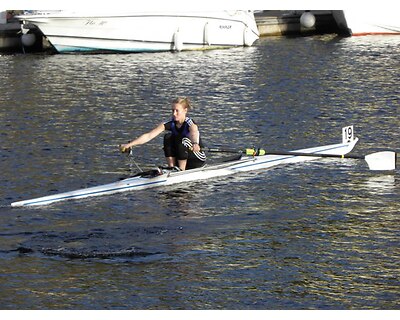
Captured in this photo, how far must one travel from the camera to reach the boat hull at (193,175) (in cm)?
2248

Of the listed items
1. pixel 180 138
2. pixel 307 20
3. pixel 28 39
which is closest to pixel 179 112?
Result: pixel 180 138

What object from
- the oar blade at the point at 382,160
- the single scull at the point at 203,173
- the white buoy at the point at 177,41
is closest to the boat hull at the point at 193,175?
the single scull at the point at 203,173

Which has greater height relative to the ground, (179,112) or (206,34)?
(179,112)

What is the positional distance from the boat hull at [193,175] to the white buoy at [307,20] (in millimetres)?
25042

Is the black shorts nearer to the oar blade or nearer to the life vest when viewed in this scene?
the life vest

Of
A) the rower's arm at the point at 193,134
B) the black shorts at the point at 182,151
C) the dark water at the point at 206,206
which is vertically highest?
the rower's arm at the point at 193,134

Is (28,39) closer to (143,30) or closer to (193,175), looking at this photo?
(143,30)

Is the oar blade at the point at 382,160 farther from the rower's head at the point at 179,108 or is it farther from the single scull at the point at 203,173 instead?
the rower's head at the point at 179,108

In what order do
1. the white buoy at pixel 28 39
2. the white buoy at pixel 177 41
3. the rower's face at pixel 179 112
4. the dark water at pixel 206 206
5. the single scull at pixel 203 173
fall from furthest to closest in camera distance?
the white buoy at pixel 28 39 < the white buoy at pixel 177 41 < the rower's face at pixel 179 112 < the single scull at pixel 203 173 < the dark water at pixel 206 206

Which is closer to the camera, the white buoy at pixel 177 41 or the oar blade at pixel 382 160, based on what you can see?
the oar blade at pixel 382 160

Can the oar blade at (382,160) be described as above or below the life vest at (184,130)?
below

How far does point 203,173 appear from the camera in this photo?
79.5 feet

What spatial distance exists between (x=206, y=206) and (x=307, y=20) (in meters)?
30.9

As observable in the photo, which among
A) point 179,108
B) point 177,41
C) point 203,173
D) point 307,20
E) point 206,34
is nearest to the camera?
point 179,108
